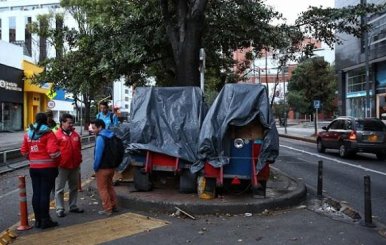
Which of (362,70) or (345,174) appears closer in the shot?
(345,174)

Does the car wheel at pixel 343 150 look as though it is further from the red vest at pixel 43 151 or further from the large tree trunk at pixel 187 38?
the red vest at pixel 43 151

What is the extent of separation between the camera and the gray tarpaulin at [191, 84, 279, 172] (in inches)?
351

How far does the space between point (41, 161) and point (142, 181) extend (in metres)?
2.63

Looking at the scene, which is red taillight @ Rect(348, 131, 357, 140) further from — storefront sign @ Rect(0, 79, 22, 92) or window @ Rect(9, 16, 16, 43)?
window @ Rect(9, 16, 16, 43)

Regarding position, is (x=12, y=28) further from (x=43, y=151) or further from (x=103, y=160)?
(x=43, y=151)

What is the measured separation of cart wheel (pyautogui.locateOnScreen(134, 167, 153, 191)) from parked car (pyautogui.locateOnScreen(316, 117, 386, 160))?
39.2 feet

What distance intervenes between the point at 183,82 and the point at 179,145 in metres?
2.74

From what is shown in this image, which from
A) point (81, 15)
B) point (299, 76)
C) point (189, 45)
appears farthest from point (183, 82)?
point (299, 76)

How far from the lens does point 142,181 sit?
32.4ft

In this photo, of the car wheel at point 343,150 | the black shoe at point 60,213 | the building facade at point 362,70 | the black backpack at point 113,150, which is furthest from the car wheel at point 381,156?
the black shoe at point 60,213

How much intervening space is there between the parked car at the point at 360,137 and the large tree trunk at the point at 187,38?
970cm

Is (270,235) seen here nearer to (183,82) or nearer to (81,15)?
(183,82)

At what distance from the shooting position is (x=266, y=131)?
29.7 feet

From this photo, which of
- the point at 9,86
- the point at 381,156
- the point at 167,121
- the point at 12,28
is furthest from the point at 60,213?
the point at 12,28
